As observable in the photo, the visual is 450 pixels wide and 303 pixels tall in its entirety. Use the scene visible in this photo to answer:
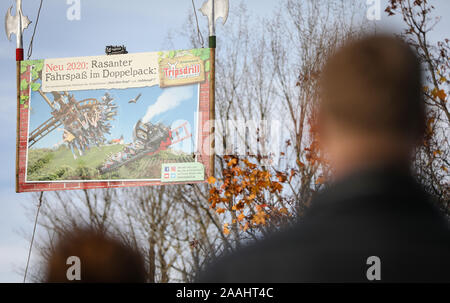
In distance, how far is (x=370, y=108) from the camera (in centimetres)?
72

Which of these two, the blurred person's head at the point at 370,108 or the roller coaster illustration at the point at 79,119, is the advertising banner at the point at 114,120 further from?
the blurred person's head at the point at 370,108

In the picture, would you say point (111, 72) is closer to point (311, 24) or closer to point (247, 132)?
point (247, 132)

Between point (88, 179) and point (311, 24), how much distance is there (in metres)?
3.57

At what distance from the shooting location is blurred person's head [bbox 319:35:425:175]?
0.71 metres

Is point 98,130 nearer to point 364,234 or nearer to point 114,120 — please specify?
point 114,120

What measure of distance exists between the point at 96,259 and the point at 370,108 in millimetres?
1324

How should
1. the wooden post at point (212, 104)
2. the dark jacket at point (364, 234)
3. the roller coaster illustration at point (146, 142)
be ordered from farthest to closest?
the roller coaster illustration at point (146, 142) → the wooden post at point (212, 104) → the dark jacket at point (364, 234)

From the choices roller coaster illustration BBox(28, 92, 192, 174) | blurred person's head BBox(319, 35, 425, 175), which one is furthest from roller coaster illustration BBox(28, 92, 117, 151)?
blurred person's head BBox(319, 35, 425, 175)

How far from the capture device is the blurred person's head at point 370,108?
0.71m

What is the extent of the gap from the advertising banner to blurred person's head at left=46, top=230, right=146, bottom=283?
3.07 m

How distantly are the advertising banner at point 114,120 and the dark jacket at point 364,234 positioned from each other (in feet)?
Answer: 14.6

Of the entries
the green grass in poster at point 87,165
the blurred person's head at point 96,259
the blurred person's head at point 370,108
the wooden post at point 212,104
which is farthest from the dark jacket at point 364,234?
the green grass in poster at point 87,165

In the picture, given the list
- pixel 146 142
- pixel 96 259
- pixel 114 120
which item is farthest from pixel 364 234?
pixel 114 120
